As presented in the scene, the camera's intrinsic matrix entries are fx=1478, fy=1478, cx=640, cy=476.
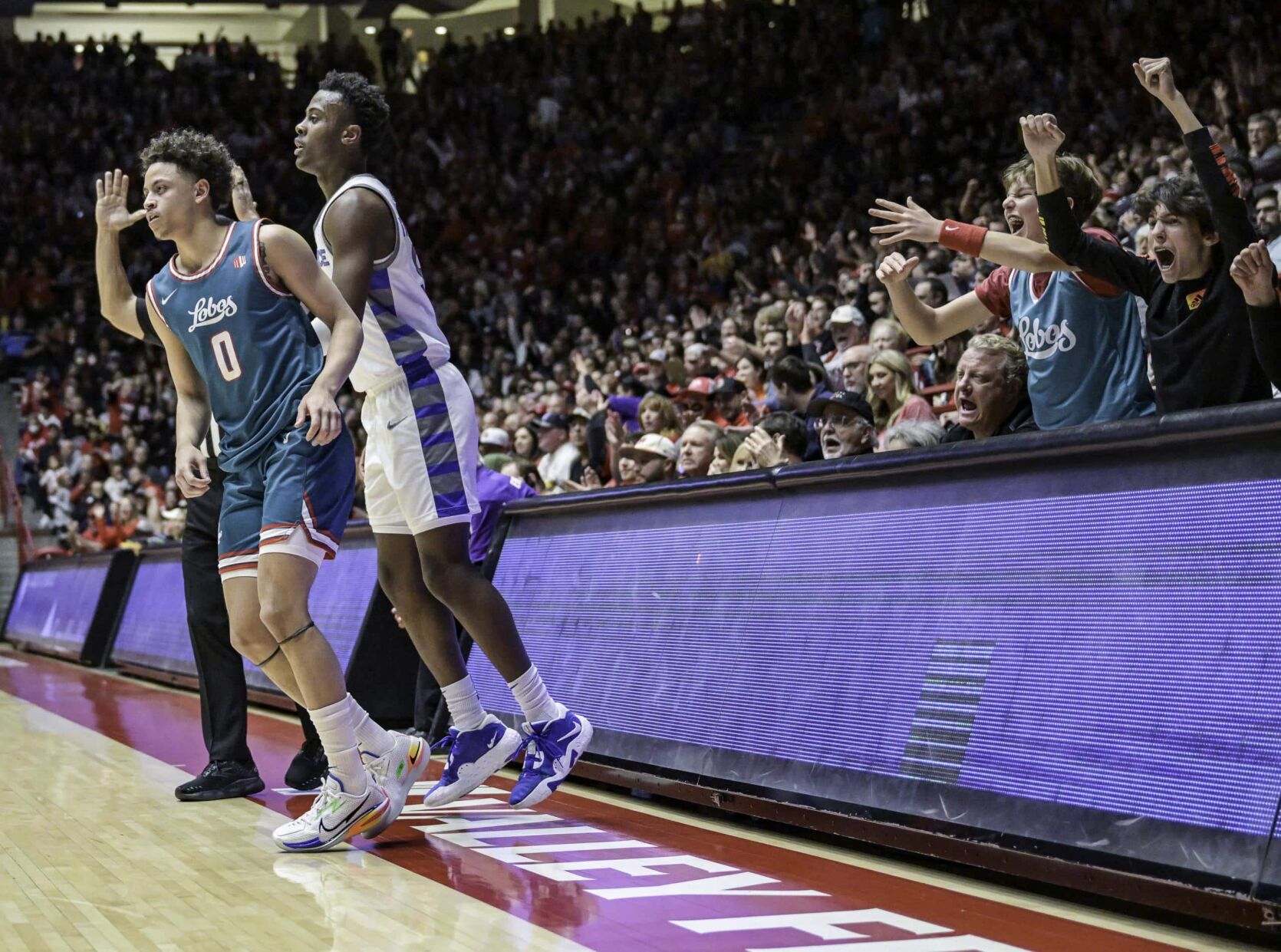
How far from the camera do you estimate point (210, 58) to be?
26.2 meters

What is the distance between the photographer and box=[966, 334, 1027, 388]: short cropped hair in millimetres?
4680

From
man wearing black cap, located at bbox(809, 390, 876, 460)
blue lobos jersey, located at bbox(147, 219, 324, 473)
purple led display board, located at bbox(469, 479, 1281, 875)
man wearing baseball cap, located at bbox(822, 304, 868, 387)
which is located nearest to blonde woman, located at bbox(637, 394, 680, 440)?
man wearing baseball cap, located at bbox(822, 304, 868, 387)

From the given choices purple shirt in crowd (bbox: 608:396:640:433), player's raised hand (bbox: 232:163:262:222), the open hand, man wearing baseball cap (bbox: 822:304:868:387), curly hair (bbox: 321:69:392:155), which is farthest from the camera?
purple shirt in crowd (bbox: 608:396:640:433)

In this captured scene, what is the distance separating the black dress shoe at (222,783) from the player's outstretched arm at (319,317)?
60.4 inches

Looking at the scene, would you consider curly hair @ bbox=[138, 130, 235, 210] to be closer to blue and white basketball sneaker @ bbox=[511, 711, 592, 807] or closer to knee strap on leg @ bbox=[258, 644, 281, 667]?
knee strap on leg @ bbox=[258, 644, 281, 667]

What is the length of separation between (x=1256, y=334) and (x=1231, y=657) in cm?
88

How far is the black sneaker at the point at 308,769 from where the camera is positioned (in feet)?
16.1

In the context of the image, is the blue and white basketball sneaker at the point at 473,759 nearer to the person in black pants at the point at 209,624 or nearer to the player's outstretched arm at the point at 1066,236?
the person in black pants at the point at 209,624

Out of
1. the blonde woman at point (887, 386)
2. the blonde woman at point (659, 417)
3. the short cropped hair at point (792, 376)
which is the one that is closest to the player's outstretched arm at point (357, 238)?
the blonde woman at point (887, 386)

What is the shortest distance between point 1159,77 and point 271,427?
2468 mm

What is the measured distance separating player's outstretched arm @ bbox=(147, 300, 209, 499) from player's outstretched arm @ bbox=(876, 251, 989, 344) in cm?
200

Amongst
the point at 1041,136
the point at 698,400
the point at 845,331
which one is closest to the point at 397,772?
the point at 1041,136

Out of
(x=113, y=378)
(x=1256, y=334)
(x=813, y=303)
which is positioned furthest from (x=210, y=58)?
(x=1256, y=334)

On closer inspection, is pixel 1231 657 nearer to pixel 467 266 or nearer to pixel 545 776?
pixel 545 776
